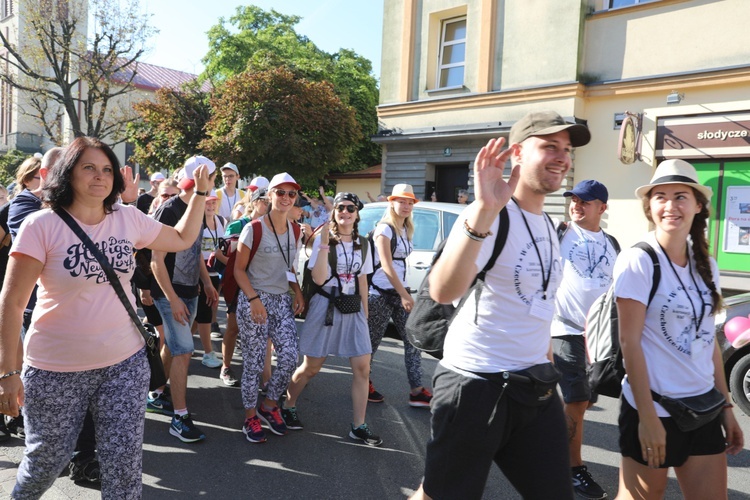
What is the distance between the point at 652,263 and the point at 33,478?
2.80m

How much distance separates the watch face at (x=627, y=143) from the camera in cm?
1262

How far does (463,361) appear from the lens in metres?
2.36

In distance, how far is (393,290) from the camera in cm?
562

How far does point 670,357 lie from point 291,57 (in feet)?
107

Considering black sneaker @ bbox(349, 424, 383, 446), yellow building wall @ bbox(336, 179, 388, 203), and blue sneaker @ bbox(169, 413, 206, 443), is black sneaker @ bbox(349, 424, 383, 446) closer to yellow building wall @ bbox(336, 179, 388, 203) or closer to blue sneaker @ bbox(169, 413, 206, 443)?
blue sneaker @ bbox(169, 413, 206, 443)

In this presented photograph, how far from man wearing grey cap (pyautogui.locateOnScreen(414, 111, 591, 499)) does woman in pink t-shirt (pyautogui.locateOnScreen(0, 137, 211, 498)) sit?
54.6 inches

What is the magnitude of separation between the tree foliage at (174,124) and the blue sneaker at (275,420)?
1821 centimetres

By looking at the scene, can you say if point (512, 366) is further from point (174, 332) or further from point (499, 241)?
point (174, 332)

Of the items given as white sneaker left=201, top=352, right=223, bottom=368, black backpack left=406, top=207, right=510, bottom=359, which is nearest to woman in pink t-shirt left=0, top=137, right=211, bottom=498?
black backpack left=406, top=207, right=510, bottom=359

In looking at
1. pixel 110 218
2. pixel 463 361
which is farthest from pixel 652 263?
pixel 110 218

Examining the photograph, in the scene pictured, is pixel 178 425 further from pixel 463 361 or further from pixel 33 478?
pixel 463 361

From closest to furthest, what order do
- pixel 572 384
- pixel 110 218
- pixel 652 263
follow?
pixel 652 263 → pixel 110 218 → pixel 572 384

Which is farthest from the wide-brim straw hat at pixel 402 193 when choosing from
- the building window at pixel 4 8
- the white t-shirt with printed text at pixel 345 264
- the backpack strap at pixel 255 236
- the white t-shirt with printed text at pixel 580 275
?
the building window at pixel 4 8

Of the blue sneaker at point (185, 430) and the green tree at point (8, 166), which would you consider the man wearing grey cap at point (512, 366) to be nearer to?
the blue sneaker at point (185, 430)
